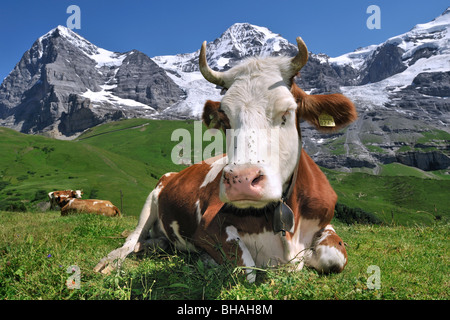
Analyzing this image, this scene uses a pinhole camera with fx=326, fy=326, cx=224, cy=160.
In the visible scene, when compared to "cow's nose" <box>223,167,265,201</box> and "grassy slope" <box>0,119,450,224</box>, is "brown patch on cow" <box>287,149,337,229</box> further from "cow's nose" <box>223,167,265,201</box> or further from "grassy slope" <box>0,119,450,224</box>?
"grassy slope" <box>0,119,450,224</box>

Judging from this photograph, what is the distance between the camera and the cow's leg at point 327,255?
169 inches

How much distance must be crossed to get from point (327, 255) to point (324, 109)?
203 cm

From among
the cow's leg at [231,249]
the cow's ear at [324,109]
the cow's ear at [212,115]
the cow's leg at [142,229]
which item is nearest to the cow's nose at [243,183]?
the cow's leg at [231,249]

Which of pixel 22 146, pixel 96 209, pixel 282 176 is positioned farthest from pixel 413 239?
pixel 22 146

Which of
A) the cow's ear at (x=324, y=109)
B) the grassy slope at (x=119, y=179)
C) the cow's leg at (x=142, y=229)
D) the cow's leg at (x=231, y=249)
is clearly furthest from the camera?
the grassy slope at (x=119, y=179)

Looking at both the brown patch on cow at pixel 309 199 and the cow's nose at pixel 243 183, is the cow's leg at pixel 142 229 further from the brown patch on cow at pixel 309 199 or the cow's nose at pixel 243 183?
the cow's nose at pixel 243 183

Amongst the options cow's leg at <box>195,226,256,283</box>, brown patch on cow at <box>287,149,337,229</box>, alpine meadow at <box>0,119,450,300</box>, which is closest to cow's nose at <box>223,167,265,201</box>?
alpine meadow at <box>0,119,450,300</box>

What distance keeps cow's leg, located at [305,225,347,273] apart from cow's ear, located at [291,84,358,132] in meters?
1.59

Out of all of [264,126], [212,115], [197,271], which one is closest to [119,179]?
[212,115]

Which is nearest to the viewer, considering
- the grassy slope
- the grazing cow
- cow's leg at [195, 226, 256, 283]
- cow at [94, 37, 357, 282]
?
cow at [94, 37, 357, 282]

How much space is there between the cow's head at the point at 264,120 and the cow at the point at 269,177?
0.01 meters

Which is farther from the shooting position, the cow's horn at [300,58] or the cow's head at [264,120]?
the cow's horn at [300,58]

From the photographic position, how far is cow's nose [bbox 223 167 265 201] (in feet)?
10.7

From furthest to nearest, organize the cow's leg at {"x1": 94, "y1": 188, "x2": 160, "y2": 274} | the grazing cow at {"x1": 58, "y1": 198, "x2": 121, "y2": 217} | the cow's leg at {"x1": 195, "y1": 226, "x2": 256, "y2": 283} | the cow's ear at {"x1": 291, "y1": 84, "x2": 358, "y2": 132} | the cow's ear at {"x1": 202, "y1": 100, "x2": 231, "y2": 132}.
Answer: the grazing cow at {"x1": 58, "y1": 198, "x2": 121, "y2": 217}
the cow's leg at {"x1": 94, "y1": 188, "x2": 160, "y2": 274}
the cow's ear at {"x1": 202, "y1": 100, "x2": 231, "y2": 132}
the cow's ear at {"x1": 291, "y1": 84, "x2": 358, "y2": 132}
the cow's leg at {"x1": 195, "y1": 226, "x2": 256, "y2": 283}
